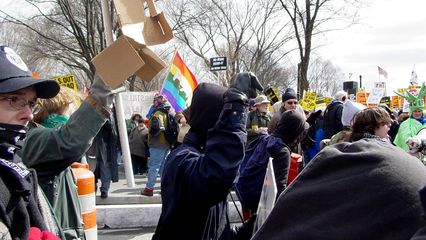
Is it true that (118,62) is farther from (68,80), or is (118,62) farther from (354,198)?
(68,80)

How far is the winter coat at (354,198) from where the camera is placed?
0.94 metres

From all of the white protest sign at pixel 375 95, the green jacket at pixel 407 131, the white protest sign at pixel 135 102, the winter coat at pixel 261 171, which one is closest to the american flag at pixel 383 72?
the white protest sign at pixel 375 95

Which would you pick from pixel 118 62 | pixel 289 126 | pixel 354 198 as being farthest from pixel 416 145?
pixel 354 198

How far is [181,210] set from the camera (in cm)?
227

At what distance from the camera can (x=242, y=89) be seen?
2297 millimetres

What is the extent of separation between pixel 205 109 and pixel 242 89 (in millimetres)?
264

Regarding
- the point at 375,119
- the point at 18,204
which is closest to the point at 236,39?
the point at 375,119

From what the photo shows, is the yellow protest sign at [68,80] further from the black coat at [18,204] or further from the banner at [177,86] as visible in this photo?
the black coat at [18,204]

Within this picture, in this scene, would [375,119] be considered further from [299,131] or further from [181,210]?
[181,210]

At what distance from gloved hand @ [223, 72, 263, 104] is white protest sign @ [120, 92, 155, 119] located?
698 inches

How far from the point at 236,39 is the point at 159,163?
63.3 feet

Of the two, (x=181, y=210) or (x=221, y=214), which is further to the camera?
(x=221, y=214)

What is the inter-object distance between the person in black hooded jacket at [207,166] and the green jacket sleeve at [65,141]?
46 cm

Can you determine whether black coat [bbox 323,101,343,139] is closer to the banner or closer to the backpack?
the banner
